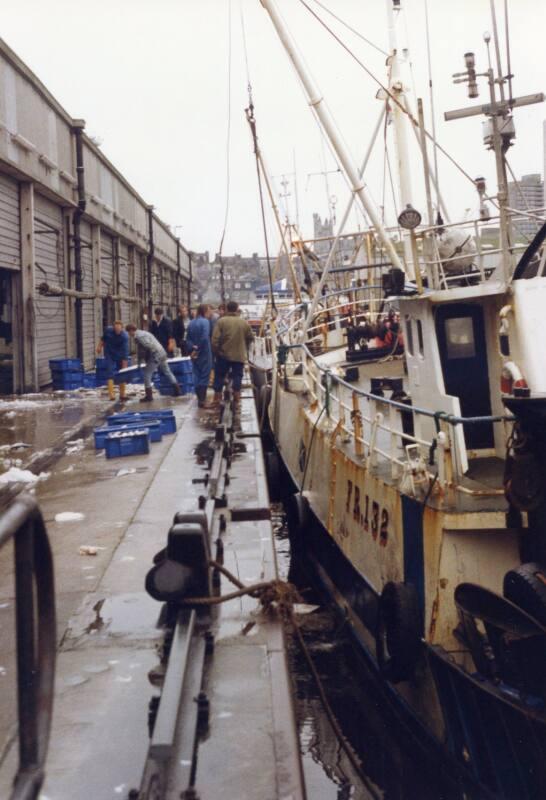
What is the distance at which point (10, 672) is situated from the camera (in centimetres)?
449

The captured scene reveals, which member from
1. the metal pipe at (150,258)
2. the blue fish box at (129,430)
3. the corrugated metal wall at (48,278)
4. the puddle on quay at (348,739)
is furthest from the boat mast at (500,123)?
the metal pipe at (150,258)

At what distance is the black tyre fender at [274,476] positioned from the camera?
14648 mm

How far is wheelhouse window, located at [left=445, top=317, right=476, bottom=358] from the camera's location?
7840 millimetres

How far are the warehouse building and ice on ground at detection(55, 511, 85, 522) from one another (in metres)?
10.9

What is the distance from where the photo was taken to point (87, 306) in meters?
25.9

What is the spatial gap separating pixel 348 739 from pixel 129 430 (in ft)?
18.4

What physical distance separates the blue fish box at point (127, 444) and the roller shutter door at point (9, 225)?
336 inches

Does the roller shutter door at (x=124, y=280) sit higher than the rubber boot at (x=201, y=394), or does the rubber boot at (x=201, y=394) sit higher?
the roller shutter door at (x=124, y=280)

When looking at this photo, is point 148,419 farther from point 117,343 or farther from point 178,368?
point 178,368

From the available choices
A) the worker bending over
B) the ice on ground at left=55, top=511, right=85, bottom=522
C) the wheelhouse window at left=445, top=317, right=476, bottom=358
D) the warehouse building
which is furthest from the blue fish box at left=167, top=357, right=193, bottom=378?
the wheelhouse window at left=445, top=317, right=476, bottom=358

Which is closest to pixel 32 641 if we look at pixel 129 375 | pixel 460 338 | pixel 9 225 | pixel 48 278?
pixel 460 338

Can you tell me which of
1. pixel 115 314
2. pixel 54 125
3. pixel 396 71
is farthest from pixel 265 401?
pixel 115 314

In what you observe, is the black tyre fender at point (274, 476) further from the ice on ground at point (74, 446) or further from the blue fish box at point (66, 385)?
the blue fish box at point (66, 385)

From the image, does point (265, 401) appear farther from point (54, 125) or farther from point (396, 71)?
point (54, 125)
